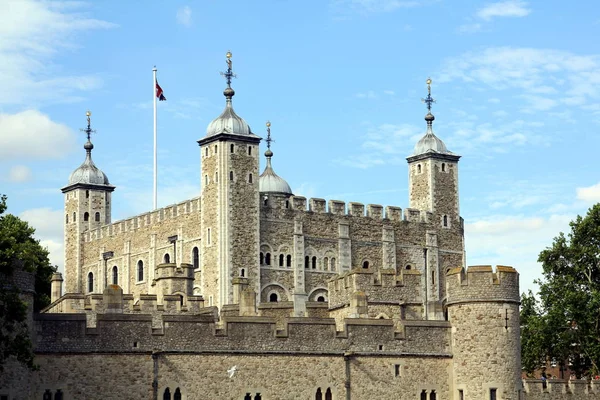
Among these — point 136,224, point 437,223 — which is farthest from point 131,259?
point 437,223

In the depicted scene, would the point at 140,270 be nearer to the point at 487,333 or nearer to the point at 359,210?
the point at 359,210

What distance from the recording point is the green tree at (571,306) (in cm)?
6175

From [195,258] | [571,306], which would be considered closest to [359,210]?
[195,258]

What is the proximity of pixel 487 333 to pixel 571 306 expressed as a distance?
18.2 m

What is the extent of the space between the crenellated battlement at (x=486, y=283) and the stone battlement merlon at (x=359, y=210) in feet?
161

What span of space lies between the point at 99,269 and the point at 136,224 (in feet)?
18.0

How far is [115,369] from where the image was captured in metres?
40.9

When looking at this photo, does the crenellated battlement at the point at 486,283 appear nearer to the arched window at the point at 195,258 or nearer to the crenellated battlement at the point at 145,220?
the arched window at the point at 195,258

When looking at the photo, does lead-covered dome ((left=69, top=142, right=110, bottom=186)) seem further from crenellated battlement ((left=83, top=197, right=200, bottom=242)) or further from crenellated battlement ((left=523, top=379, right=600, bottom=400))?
crenellated battlement ((left=523, top=379, right=600, bottom=400))

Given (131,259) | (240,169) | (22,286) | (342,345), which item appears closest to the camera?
(22,286)

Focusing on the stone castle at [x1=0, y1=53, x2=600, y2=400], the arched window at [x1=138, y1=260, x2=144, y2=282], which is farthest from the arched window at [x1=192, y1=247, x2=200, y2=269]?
the stone castle at [x1=0, y1=53, x2=600, y2=400]

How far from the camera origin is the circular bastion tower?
145ft

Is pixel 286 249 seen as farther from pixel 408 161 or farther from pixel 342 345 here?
pixel 342 345

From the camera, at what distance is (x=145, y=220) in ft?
320
